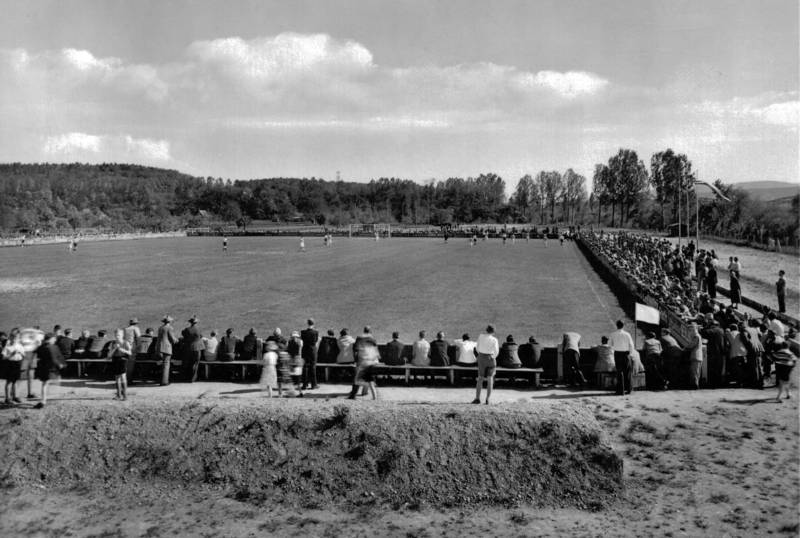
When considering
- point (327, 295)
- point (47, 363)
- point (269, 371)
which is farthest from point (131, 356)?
point (327, 295)

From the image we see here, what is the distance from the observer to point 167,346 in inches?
536

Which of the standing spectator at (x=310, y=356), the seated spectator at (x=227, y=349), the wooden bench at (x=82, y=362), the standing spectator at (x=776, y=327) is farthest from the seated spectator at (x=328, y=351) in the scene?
A: the standing spectator at (x=776, y=327)

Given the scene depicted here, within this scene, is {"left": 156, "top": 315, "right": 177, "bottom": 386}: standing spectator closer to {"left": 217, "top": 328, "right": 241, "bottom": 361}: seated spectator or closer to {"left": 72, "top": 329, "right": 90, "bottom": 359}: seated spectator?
{"left": 217, "top": 328, "right": 241, "bottom": 361}: seated spectator

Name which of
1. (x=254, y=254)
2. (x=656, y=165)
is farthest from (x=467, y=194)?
(x=254, y=254)

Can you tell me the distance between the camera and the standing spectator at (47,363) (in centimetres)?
1209

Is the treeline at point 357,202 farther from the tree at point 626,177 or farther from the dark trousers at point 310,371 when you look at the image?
the dark trousers at point 310,371

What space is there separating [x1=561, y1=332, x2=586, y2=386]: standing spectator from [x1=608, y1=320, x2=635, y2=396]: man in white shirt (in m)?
0.74

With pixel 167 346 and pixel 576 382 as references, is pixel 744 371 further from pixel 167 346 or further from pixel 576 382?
pixel 167 346

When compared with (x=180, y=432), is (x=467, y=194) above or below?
above

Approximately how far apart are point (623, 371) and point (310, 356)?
6284 millimetres

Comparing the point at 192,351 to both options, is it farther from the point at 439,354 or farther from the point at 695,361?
the point at 695,361

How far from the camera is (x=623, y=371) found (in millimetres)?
12641

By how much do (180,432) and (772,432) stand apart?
33.5 feet

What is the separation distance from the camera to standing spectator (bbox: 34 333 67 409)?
39.7ft
